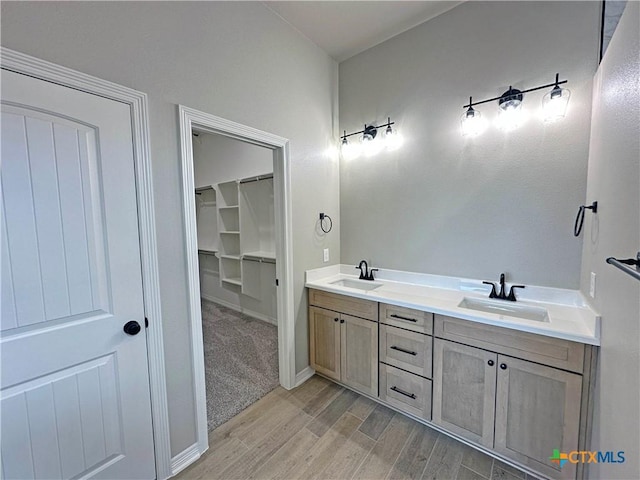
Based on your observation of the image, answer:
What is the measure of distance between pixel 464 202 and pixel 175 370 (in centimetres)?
236

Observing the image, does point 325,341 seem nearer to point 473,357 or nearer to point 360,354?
point 360,354

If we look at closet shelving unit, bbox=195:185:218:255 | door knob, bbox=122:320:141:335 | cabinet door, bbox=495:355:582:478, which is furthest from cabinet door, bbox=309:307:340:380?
closet shelving unit, bbox=195:185:218:255

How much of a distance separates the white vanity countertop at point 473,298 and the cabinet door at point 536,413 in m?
0.23

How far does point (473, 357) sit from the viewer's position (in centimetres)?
165

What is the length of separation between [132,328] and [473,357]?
199 cm

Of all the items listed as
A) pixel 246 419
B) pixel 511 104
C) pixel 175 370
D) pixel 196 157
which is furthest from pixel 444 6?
pixel 196 157

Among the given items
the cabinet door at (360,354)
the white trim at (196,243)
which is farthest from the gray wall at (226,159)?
the cabinet door at (360,354)

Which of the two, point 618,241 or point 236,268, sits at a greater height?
point 618,241

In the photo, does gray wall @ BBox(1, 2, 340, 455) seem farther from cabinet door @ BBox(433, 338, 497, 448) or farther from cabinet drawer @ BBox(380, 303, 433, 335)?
cabinet door @ BBox(433, 338, 497, 448)

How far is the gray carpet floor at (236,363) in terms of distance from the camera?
2.18 m

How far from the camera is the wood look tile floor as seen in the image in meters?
1.56

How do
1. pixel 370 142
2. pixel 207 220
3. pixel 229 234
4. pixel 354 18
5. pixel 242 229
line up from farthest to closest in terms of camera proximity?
pixel 207 220 → pixel 229 234 → pixel 242 229 → pixel 370 142 → pixel 354 18

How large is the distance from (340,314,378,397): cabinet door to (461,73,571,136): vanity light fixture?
174cm

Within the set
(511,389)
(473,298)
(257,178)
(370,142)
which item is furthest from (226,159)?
(511,389)
